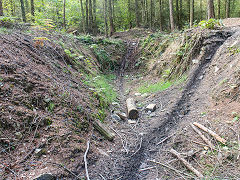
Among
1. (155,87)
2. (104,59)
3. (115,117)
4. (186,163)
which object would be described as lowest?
(186,163)

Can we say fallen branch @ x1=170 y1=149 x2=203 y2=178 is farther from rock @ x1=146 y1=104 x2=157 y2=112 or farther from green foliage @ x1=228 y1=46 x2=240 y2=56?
green foliage @ x1=228 y1=46 x2=240 y2=56

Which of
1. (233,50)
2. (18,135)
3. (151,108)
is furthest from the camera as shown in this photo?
(151,108)

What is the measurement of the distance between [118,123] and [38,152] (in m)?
2.87

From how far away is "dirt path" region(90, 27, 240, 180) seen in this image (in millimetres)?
3949

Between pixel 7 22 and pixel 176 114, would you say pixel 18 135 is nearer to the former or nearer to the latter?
pixel 176 114

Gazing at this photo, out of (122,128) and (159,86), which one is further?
(159,86)

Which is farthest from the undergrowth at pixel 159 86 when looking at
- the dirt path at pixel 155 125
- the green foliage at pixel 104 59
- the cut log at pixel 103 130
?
the cut log at pixel 103 130

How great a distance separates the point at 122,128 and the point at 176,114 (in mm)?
1802

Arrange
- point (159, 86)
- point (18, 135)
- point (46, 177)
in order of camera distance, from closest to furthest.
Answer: point (46, 177) < point (18, 135) < point (159, 86)

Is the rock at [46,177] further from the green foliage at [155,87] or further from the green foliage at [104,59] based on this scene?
the green foliage at [104,59]

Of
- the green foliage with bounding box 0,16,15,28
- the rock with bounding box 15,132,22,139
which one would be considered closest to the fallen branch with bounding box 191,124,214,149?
the rock with bounding box 15,132,22,139

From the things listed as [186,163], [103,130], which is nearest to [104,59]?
[103,130]

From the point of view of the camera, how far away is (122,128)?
5.60m

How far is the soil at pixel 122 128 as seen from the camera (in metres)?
3.38
